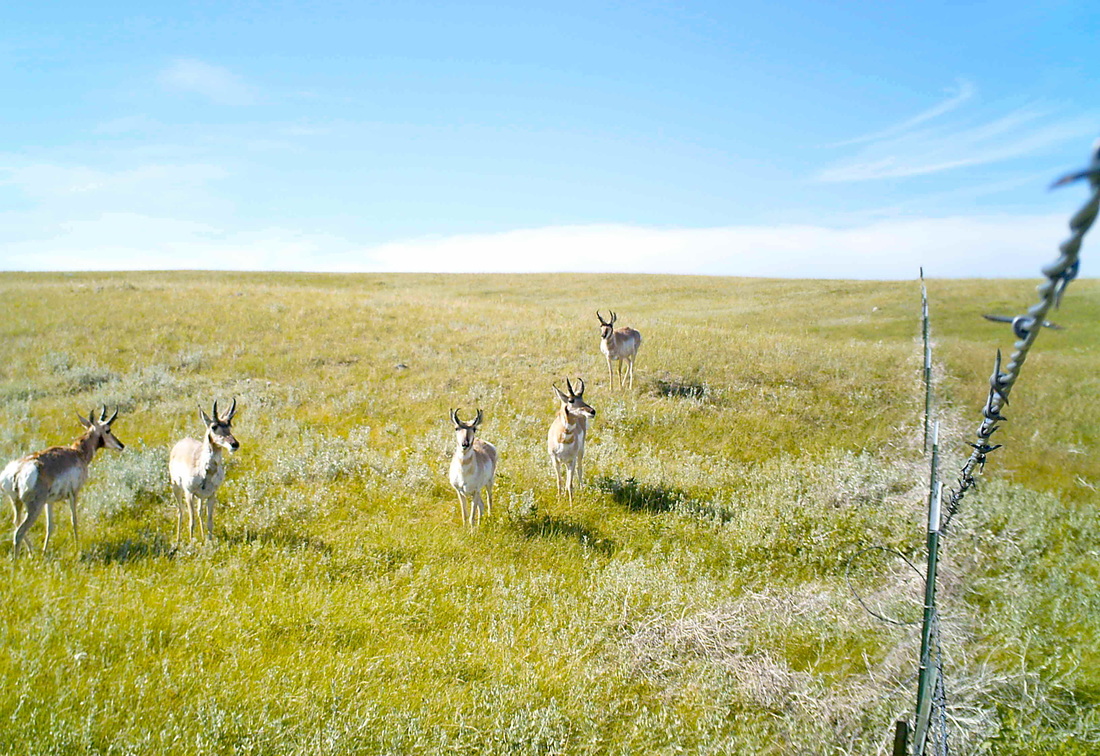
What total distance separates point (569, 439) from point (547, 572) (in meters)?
3.77

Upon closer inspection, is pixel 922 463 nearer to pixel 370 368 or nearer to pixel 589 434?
pixel 589 434

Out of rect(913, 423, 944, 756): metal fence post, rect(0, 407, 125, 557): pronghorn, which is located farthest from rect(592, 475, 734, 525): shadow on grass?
rect(0, 407, 125, 557): pronghorn

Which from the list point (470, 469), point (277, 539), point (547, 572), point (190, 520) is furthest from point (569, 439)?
point (190, 520)

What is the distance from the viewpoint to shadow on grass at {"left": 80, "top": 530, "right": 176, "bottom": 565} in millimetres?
9547

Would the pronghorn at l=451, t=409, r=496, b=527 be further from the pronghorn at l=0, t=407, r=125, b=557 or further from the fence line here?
the fence line

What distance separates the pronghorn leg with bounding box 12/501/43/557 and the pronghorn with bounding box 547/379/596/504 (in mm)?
8736

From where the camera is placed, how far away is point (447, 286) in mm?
70375

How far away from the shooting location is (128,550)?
9891mm

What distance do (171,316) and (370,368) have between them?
1304 centimetres

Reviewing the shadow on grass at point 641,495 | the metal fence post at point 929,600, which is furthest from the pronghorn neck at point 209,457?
the metal fence post at point 929,600

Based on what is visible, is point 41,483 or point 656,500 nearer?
point 41,483

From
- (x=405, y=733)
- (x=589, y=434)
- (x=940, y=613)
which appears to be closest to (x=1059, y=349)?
(x=589, y=434)

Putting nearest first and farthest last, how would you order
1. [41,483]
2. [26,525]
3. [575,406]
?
[26,525], [41,483], [575,406]

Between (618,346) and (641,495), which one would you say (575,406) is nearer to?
(641,495)
